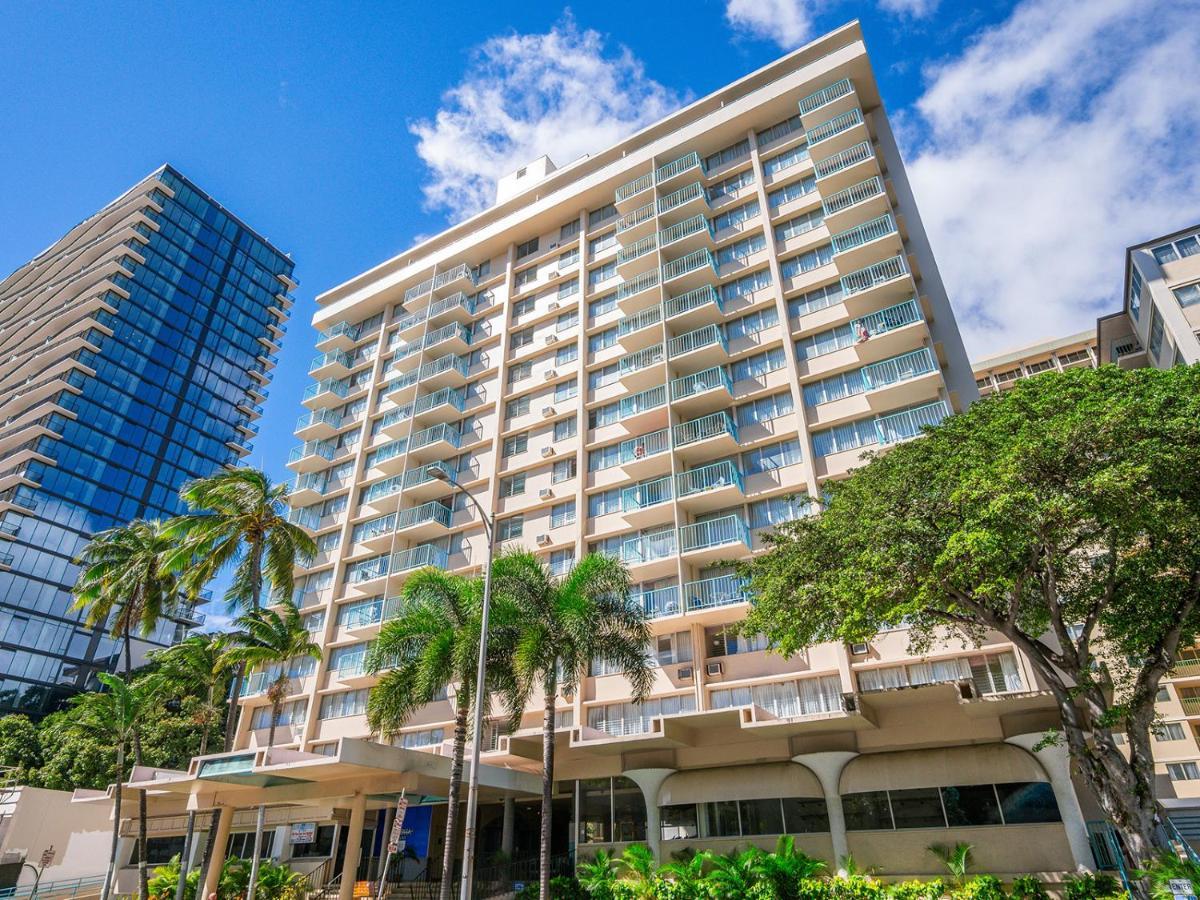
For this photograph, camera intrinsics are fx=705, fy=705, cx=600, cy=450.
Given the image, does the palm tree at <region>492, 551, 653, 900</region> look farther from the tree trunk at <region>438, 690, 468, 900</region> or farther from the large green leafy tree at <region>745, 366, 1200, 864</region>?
the large green leafy tree at <region>745, 366, 1200, 864</region>

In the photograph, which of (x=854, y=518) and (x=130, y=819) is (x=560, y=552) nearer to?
(x=854, y=518)

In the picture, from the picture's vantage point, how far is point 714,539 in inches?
1109

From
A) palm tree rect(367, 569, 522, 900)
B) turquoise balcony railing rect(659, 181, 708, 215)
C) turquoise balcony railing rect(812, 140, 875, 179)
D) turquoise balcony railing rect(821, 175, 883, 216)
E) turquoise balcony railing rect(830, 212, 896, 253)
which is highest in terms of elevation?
turquoise balcony railing rect(659, 181, 708, 215)

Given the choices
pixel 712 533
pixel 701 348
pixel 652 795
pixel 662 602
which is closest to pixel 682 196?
pixel 701 348

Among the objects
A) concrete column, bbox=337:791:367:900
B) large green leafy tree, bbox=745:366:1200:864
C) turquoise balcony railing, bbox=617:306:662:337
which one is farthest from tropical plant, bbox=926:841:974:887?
turquoise balcony railing, bbox=617:306:662:337

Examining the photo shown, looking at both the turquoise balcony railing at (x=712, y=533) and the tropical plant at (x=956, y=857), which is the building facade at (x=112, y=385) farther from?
the tropical plant at (x=956, y=857)

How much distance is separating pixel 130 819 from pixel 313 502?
1888 centimetres

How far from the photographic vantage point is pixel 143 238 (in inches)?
3140

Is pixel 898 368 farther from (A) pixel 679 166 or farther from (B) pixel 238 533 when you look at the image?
(B) pixel 238 533

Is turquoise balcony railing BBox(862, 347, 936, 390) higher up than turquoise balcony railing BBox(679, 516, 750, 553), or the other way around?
turquoise balcony railing BBox(862, 347, 936, 390)

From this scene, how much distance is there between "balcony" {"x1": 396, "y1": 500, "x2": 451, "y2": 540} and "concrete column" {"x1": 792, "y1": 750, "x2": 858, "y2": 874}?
69.5 feet

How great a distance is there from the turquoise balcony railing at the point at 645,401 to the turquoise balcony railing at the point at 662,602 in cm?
841

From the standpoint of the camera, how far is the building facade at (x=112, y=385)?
6203 cm

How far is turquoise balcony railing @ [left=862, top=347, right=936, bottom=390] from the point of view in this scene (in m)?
27.1
